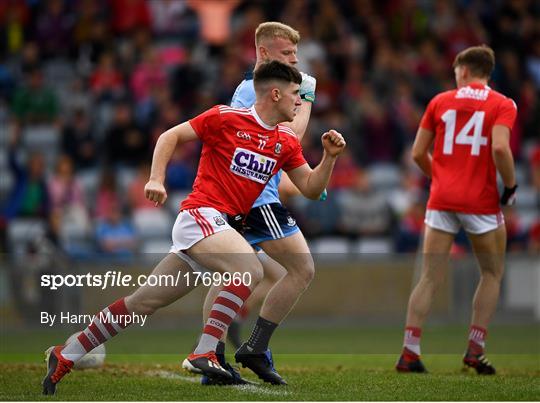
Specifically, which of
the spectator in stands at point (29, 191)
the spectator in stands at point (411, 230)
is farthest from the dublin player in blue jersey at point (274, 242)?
the spectator in stands at point (29, 191)

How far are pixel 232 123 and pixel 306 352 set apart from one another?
14.8 feet

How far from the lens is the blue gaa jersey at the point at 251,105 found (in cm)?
903

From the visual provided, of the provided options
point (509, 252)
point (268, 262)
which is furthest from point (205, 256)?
point (509, 252)

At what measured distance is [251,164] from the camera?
8.34 metres

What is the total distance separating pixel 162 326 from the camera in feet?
47.5

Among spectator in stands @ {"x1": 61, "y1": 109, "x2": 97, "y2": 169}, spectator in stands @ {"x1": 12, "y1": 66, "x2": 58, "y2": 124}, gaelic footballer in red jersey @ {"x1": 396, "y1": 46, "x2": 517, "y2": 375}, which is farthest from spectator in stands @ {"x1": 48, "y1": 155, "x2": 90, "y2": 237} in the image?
gaelic footballer in red jersey @ {"x1": 396, "y1": 46, "x2": 517, "y2": 375}

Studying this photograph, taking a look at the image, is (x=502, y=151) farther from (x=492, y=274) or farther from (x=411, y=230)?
(x=411, y=230)

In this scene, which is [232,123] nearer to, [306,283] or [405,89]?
[306,283]

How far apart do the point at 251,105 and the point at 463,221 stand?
2139mm

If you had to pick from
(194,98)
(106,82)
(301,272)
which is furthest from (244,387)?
(106,82)

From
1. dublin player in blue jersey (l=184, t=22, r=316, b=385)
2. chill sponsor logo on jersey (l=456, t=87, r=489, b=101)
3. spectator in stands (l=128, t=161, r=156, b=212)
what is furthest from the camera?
spectator in stands (l=128, t=161, r=156, b=212)

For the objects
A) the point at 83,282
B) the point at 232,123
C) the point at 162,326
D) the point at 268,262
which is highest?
the point at 232,123

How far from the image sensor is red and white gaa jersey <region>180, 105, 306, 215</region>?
8312mm

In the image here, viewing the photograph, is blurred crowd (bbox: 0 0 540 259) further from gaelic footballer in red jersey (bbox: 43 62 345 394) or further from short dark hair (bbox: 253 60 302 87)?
short dark hair (bbox: 253 60 302 87)
